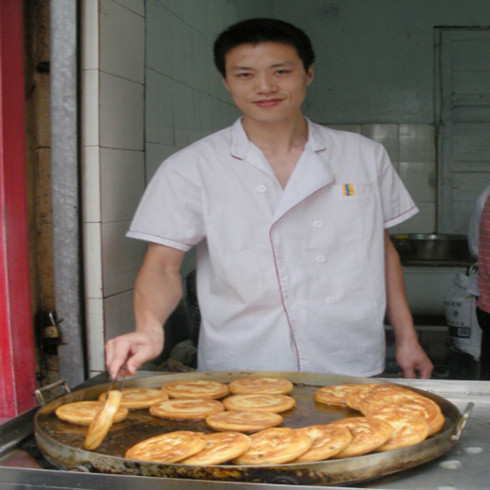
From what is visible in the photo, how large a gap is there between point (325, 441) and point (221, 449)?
7.2 inches

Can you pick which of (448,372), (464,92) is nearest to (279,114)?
(448,372)

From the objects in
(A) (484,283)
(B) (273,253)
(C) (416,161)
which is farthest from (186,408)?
(C) (416,161)

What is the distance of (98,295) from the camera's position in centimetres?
188

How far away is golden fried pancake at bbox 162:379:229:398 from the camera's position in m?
1.55

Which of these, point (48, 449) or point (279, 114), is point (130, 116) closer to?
point (279, 114)

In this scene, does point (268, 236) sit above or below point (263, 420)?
above

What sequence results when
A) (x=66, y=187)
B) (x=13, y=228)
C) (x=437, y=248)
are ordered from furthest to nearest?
(x=437, y=248) < (x=66, y=187) < (x=13, y=228)

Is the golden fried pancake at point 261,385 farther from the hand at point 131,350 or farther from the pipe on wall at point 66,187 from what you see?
the pipe on wall at point 66,187

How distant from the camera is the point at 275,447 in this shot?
116cm

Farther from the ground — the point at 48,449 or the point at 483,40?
the point at 483,40

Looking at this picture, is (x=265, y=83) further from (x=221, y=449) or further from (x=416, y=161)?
(x=416, y=161)

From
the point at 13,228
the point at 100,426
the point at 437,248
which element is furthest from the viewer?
the point at 437,248

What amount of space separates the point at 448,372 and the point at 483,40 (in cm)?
253

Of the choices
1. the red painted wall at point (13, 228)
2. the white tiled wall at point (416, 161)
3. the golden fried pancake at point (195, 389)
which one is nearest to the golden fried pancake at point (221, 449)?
the golden fried pancake at point (195, 389)
